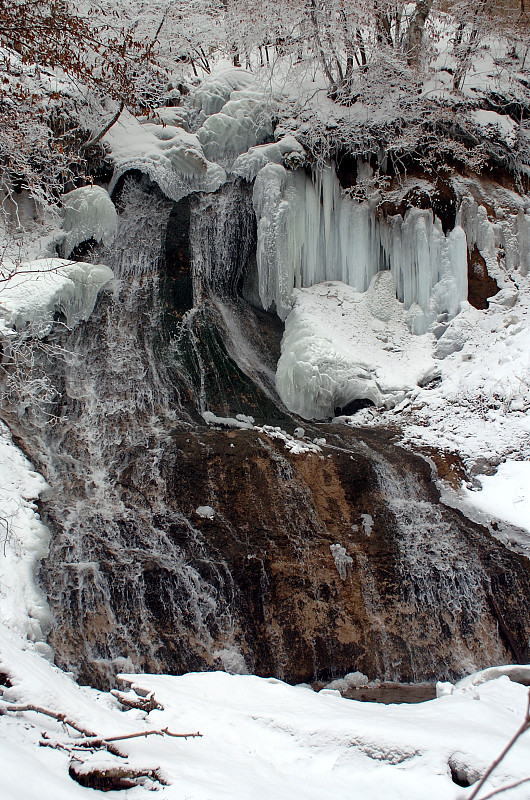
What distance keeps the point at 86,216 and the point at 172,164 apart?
1983 mm

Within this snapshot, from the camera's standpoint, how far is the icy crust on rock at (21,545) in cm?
458

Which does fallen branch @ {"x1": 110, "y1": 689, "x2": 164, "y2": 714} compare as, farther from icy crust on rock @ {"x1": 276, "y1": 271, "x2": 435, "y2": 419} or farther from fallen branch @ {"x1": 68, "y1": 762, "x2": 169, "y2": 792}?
icy crust on rock @ {"x1": 276, "y1": 271, "x2": 435, "y2": 419}

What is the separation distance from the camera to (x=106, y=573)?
5.27 metres

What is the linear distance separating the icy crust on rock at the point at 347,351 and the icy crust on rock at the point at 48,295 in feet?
9.93

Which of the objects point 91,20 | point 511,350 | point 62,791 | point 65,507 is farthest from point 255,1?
point 62,791

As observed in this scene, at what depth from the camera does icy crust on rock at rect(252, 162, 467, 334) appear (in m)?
9.59

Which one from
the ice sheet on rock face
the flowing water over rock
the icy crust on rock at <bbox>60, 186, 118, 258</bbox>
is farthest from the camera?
the ice sheet on rock face

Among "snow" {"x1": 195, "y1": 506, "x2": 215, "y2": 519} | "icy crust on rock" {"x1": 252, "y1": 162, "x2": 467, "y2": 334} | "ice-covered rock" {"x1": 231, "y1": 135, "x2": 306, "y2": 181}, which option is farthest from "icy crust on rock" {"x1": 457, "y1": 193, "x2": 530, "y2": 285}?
"snow" {"x1": 195, "y1": 506, "x2": 215, "y2": 519}

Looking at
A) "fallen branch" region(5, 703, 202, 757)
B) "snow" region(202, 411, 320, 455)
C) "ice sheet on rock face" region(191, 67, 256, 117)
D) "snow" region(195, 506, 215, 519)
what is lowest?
"fallen branch" region(5, 703, 202, 757)

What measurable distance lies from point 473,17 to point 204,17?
5.85m

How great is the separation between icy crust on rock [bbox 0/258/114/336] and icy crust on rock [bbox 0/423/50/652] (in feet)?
6.76

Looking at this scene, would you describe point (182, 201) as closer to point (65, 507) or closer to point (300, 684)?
point (65, 507)

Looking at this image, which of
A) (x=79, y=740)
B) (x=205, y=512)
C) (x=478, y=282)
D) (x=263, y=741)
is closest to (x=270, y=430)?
(x=205, y=512)

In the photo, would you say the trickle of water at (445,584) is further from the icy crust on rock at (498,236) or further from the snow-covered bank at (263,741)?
the icy crust on rock at (498,236)
